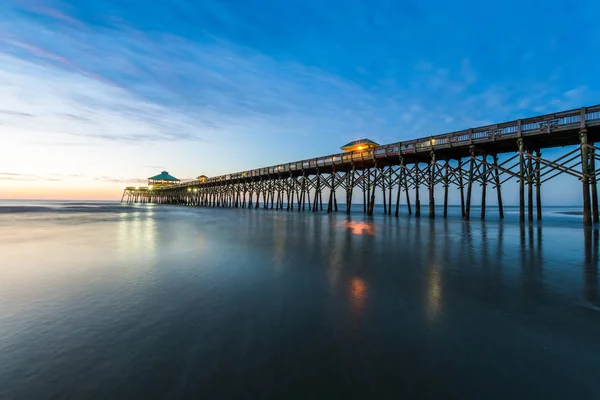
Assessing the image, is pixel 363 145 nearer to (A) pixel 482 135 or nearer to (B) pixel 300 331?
(A) pixel 482 135

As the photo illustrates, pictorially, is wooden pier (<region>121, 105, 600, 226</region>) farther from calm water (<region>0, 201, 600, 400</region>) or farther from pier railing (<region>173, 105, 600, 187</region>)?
calm water (<region>0, 201, 600, 400</region>)

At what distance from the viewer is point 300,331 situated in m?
3.40

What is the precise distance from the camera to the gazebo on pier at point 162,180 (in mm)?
93625

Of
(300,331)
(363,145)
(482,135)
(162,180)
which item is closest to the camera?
(300,331)

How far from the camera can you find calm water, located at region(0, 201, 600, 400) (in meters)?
2.37

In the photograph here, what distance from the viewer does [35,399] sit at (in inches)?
86.1

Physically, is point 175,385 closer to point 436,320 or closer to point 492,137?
point 436,320

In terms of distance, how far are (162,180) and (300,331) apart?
102406 millimetres

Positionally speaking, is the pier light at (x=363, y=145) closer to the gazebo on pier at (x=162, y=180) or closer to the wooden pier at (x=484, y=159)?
the wooden pier at (x=484, y=159)

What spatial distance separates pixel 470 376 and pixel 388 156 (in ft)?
82.1

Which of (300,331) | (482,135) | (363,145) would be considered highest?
(363,145)

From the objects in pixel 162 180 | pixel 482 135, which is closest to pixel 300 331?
pixel 482 135

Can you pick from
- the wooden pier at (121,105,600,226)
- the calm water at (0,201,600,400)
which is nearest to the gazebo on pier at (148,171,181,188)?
the wooden pier at (121,105,600,226)

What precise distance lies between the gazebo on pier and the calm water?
94.9m
